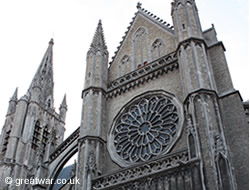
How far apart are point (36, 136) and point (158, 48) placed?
17237 millimetres

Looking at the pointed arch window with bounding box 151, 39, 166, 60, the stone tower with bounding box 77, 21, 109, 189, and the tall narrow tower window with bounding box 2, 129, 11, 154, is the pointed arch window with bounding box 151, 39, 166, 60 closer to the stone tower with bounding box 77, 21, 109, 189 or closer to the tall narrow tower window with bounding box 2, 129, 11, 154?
the stone tower with bounding box 77, 21, 109, 189

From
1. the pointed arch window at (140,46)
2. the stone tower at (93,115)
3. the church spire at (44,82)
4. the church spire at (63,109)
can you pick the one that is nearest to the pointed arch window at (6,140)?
the church spire at (44,82)

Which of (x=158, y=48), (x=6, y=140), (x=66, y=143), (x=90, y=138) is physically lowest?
(x=90, y=138)

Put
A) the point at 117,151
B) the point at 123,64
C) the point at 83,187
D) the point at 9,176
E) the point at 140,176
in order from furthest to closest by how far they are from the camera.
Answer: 1. the point at 9,176
2. the point at 123,64
3. the point at 117,151
4. the point at 83,187
5. the point at 140,176

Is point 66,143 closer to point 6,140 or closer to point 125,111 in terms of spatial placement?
point 125,111

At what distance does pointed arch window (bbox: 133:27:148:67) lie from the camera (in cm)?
1855

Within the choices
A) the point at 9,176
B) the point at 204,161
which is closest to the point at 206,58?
A: the point at 204,161

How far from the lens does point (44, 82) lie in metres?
36.5

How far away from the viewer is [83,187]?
13.8 metres

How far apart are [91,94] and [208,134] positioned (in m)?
7.47

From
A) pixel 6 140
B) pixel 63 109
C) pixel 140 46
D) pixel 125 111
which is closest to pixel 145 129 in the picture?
pixel 125 111

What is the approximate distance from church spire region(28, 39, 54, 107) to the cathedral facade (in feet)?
48.0

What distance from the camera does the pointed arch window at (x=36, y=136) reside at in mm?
29778

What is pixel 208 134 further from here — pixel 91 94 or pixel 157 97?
pixel 91 94
